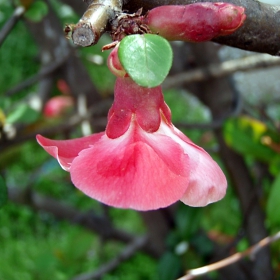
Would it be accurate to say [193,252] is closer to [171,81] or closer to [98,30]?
[171,81]

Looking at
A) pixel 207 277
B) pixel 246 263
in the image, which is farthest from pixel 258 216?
pixel 207 277

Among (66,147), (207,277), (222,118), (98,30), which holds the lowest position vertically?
(207,277)

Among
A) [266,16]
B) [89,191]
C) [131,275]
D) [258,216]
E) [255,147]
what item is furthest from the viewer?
[131,275]

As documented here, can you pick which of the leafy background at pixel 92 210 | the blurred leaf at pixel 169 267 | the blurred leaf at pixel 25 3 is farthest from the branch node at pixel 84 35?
the blurred leaf at pixel 169 267

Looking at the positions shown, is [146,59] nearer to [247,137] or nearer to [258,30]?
[258,30]

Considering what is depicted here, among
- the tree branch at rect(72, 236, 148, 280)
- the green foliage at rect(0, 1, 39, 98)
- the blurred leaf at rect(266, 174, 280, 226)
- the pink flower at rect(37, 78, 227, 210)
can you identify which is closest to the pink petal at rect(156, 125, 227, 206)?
the pink flower at rect(37, 78, 227, 210)

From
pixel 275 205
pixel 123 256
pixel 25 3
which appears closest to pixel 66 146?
pixel 25 3
